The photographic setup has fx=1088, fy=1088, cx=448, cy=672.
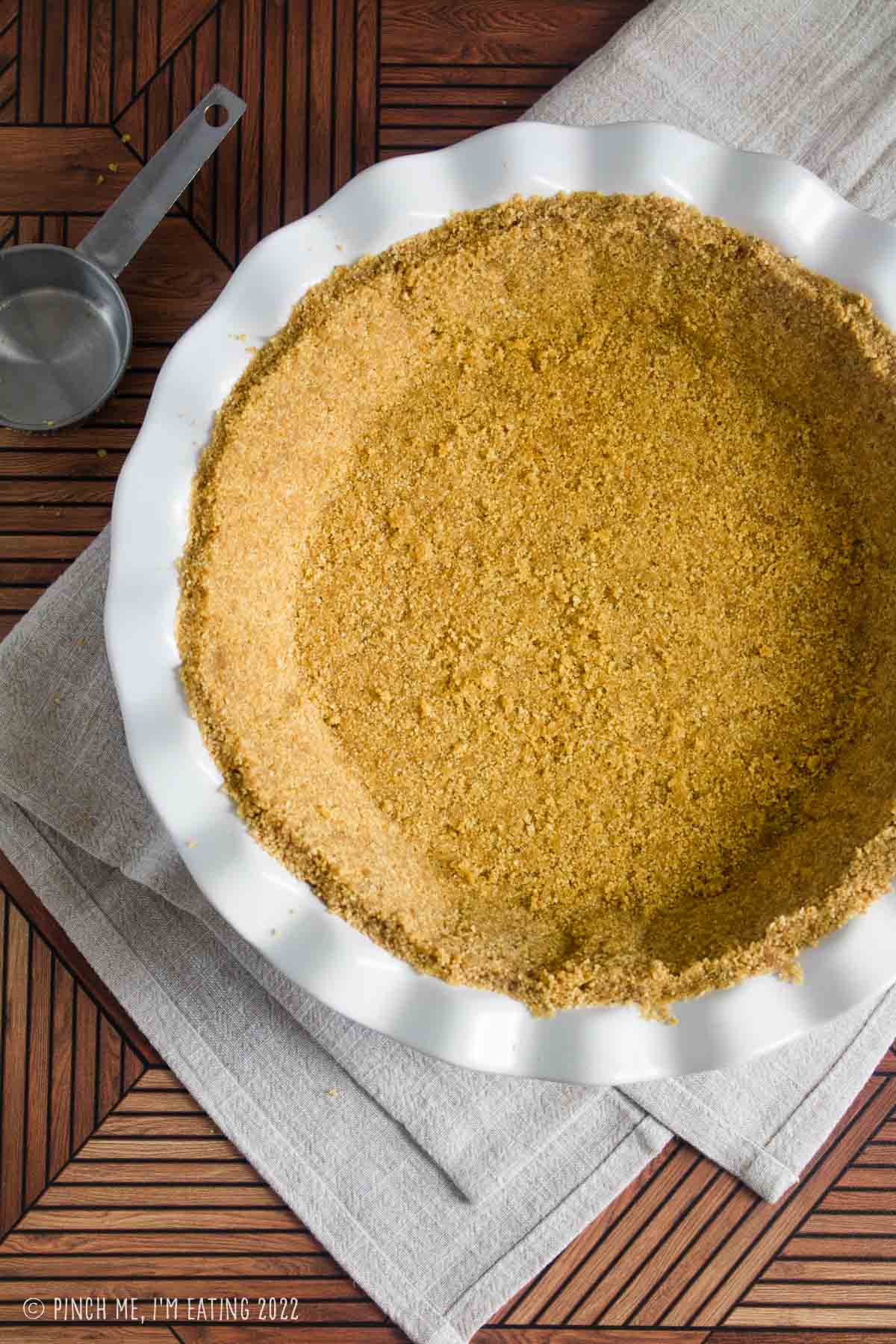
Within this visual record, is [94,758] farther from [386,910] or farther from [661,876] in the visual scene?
[661,876]

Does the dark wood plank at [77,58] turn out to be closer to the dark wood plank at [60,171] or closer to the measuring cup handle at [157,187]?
the dark wood plank at [60,171]

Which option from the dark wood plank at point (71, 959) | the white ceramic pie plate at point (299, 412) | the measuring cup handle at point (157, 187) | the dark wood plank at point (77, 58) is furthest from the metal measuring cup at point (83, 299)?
the dark wood plank at point (71, 959)

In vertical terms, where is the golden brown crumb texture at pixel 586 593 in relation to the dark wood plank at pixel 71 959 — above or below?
above

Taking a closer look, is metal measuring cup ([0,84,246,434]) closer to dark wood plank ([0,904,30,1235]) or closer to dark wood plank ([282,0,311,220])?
dark wood plank ([282,0,311,220])

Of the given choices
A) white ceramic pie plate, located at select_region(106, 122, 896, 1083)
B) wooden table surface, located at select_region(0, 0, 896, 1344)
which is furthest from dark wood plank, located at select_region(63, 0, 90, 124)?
white ceramic pie plate, located at select_region(106, 122, 896, 1083)

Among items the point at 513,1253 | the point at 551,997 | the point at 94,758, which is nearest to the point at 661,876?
the point at 551,997

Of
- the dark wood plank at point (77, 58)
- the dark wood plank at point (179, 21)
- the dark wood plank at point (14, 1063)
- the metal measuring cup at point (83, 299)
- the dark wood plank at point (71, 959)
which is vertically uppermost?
the dark wood plank at point (179, 21)
